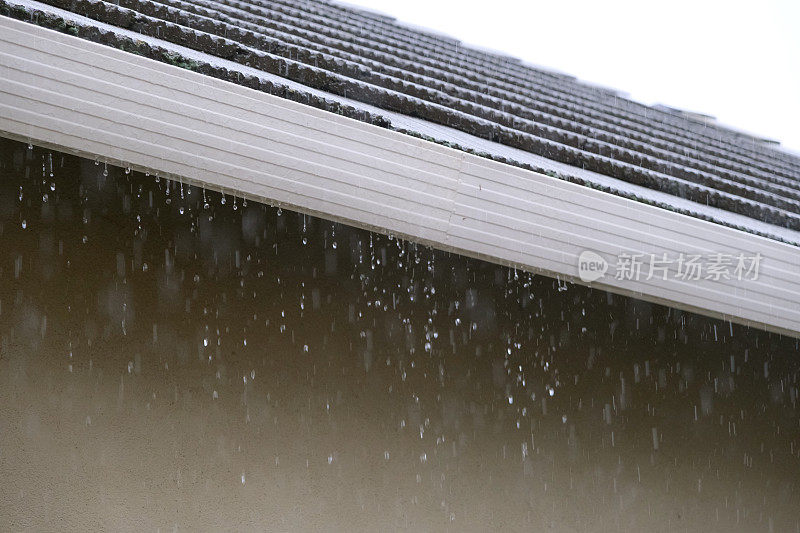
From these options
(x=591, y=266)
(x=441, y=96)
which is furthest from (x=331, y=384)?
(x=591, y=266)

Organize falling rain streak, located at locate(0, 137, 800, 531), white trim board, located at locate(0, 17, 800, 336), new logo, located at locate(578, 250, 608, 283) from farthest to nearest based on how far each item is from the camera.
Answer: falling rain streak, located at locate(0, 137, 800, 531), new logo, located at locate(578, 250, 608, 283), white trim board, located at locate(0, 17, 800, 336)

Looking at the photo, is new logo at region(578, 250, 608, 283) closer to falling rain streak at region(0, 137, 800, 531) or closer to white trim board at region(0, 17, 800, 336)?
white trim board at region(0, 17, 800, 336)

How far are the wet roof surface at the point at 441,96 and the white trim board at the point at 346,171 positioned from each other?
0.17 meters

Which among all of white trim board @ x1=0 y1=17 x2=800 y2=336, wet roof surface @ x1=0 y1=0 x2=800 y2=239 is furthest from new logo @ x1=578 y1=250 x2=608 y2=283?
wet roof surface @ x1=0 y1=0 x2=800 y2=239

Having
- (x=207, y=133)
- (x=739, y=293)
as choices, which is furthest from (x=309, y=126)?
(x=739, y=293)

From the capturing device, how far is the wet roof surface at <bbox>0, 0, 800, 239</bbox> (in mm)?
2668

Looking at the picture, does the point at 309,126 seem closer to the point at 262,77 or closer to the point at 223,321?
the point at 262,77

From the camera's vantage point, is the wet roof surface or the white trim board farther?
the wet roof surface

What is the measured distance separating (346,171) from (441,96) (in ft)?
4.99

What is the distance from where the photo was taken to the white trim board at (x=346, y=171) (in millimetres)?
2152

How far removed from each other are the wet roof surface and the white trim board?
0.55 ft

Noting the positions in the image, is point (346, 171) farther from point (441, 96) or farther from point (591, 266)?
point (441, 96)

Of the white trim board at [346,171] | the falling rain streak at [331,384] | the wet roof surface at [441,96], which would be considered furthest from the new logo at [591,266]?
the falling rain streak at [331,384]

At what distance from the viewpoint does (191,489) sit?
3.61 m
